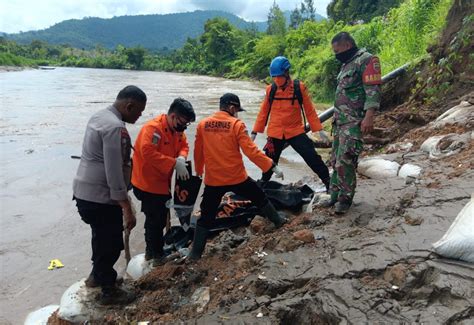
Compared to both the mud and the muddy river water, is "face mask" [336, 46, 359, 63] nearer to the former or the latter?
the mud

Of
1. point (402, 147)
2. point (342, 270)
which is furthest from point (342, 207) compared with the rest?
point (402, 147)

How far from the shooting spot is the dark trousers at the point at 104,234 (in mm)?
3023

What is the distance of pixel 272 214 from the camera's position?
409cm

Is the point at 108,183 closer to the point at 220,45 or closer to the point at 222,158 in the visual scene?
the point at 222,158

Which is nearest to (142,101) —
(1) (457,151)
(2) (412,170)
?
(2) (412,170)

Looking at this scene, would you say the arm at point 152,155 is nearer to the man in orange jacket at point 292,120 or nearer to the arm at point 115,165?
the arm at point 115,165

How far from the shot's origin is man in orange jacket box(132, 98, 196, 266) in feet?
11.5

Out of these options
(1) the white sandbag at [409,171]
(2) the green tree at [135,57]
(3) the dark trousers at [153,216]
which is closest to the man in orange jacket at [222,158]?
(3) the dark trousers at [153,216]

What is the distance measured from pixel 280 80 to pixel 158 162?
199 centimetres

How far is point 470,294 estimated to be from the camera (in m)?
2.33

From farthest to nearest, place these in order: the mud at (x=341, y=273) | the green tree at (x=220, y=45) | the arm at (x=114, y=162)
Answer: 1. the green tree at (x=220, y=45)
2. the arm at (x=114, y=162)
3. the mud at (x=341, y=273)

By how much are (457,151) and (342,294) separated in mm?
2993

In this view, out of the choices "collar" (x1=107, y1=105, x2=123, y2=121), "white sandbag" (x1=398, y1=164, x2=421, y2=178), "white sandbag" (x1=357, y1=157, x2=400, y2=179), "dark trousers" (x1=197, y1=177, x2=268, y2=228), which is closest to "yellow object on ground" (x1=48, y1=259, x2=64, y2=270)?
"dark trousers" (x1=197, y1=177, x2=268, y2=228)

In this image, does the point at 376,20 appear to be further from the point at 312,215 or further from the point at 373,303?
the point at 373,303
